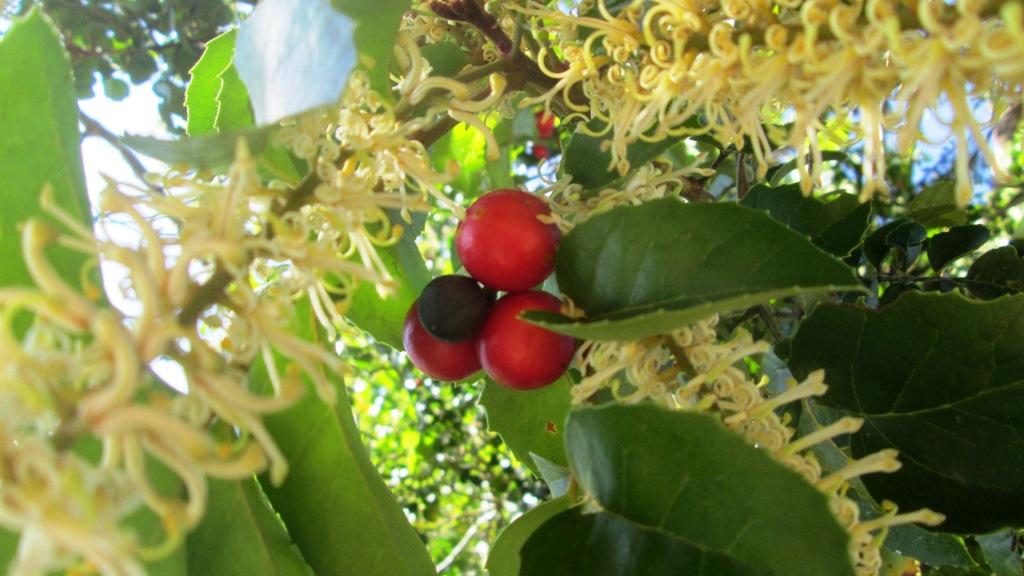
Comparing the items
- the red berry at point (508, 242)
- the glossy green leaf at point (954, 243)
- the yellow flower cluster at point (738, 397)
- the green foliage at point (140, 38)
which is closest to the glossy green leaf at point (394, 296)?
the red berry at point (508, 242)

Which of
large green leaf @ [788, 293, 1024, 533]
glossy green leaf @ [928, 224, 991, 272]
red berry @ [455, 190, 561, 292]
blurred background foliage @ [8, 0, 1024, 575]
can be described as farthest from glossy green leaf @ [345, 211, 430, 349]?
glossy green leaf @ [928, 224, 991, 272]

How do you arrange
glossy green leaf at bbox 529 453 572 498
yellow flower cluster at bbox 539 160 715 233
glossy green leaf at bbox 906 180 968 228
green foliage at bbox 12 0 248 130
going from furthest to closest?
green foliage at bbox 12 0 248 130 < glossy green leaf at bbox 906 180 968 228 < glossy green leaf at bbox 529 453 572 498 < yellow flower cluster at bbox 539 160 715 233

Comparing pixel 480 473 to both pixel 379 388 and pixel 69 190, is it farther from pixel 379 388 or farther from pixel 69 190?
pixel 69 190

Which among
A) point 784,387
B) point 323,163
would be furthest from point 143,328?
point 784,387

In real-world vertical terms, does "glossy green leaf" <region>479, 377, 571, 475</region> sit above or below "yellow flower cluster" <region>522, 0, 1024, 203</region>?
below

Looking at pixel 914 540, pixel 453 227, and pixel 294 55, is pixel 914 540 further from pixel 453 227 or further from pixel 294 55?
pixel 453 227

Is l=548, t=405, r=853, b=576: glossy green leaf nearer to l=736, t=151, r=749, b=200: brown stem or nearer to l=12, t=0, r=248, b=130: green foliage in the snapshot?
l=736, t=151, r=749, b=200: brown stem

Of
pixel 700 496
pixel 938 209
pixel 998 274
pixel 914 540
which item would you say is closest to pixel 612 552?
pixel 700 496
